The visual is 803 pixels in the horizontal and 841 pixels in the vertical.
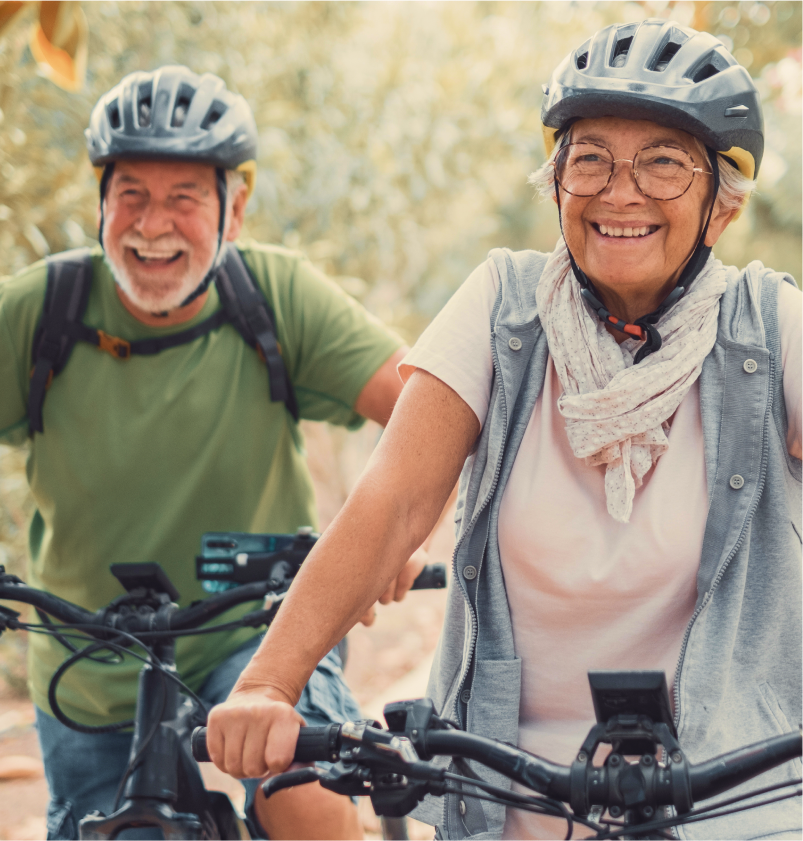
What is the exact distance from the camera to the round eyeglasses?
213 centimetres

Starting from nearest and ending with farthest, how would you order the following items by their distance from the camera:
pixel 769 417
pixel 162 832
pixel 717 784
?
pixel 717 784 → pixel 769 417 → pixel 162 832

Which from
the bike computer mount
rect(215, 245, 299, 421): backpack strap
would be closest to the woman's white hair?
the bike computer mount

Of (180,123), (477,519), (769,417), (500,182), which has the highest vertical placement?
(500,182)

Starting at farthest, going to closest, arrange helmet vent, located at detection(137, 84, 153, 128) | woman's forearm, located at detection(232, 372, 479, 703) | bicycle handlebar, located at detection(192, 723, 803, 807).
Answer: helmet vent, located at detection(137, 84, 153, 128), woman's forearm, located at detection(232, 372, 479, 703), bicycle handlebar, located at detection(192, 723, 803, 807)

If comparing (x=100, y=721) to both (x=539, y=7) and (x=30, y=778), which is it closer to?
(x=30, y=778)

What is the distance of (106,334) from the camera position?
3270mm

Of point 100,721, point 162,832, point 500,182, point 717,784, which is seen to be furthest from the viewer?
point 500,182

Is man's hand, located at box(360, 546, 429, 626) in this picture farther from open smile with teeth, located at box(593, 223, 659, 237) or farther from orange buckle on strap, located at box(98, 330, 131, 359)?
orange buckle on strap, located at box(98, 330, 131, 359)

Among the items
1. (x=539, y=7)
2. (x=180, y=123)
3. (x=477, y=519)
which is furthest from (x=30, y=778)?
(x=539, y=7)

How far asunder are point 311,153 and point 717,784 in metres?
7.15

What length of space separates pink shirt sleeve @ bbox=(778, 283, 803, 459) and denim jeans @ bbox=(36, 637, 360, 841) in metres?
1.37

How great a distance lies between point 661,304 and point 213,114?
6.53 ft

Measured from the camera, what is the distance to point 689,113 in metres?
2.10

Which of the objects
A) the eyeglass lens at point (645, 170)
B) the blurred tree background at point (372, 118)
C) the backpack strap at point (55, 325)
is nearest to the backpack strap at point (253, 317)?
the backpack strap at point (55, 325)
